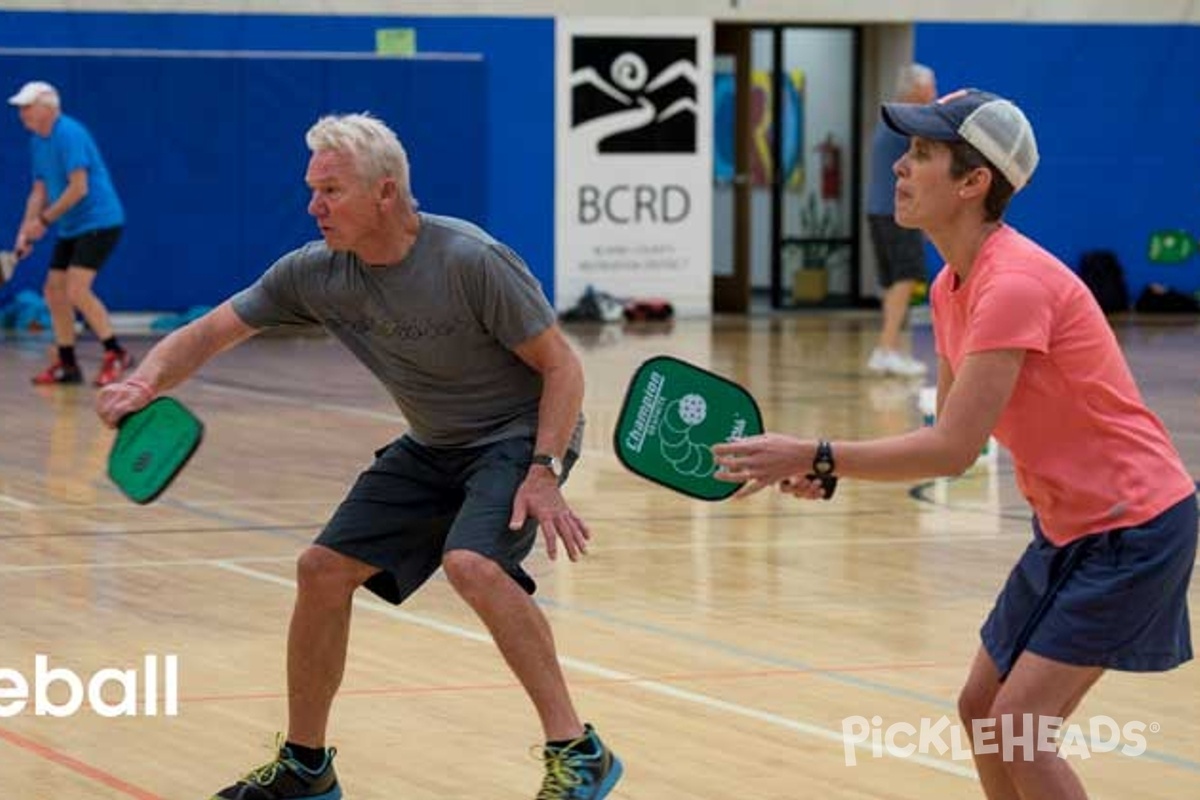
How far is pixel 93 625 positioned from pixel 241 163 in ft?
48.9

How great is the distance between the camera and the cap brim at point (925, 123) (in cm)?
508

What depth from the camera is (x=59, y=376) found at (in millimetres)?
17906

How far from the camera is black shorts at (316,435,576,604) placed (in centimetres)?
629

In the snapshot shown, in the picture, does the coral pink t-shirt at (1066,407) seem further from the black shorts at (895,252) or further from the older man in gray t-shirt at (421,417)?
the black shorts at (895,252)

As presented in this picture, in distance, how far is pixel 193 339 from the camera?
6.52 m

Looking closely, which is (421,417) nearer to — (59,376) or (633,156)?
(59,376)

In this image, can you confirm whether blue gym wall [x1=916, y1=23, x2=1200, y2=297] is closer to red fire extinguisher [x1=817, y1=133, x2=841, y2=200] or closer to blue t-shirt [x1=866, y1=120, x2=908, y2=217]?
red fire extinguisher [x1=817, y1=133, x2=841, y2=200]

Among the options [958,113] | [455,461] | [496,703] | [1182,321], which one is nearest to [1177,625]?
[958,113]

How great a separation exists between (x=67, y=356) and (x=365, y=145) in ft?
39.4

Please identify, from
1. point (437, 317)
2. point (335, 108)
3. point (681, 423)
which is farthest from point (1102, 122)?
point (681, 423)

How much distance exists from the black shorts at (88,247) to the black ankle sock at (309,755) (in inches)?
461

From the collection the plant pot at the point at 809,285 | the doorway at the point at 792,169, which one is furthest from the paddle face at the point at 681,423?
the plant pot at the point at 809,285

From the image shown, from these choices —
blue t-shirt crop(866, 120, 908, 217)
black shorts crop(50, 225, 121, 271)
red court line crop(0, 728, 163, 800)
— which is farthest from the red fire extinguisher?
red court line crop(0, 728, 163, 800)

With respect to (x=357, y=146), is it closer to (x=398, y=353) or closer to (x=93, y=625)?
(x=398, y=353)
